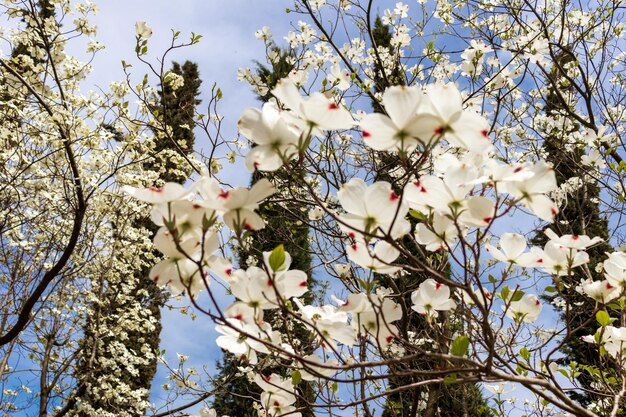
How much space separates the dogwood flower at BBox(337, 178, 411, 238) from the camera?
714 millimetres

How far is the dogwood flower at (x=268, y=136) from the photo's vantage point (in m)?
0.67

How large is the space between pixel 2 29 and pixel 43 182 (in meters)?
1.33

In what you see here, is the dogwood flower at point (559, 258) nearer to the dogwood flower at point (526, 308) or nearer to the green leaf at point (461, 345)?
the dogwood flower at point (526, 308)

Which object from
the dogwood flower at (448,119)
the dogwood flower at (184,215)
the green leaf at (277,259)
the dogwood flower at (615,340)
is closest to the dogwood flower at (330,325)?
the green leaf at (277,259)

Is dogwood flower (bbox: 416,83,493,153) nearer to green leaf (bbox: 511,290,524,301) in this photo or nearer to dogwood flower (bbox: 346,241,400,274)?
dogwood flower (bbox: 346,241,400,274)

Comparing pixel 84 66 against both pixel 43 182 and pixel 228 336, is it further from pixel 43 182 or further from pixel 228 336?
pixel 228 336

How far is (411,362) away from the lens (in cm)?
294

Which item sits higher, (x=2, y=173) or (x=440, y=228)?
(x=2, y=173)

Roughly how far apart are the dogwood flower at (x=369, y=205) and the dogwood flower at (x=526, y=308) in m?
0.51

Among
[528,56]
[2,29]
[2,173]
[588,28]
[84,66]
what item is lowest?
[528,56]

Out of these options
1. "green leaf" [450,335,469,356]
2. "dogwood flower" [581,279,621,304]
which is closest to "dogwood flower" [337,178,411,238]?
"green leaf" [450,335,469,356]

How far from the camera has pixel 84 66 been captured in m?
4.08

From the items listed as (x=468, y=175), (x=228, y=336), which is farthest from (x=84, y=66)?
(x=468, y=175)

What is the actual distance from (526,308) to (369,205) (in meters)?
0.58
